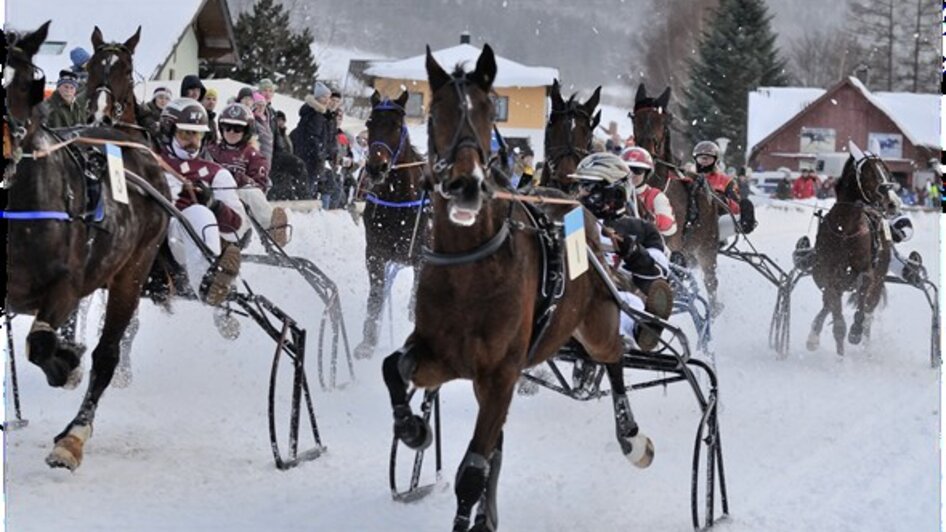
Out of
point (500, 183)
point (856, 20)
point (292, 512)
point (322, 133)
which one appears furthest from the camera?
point (322, 133)

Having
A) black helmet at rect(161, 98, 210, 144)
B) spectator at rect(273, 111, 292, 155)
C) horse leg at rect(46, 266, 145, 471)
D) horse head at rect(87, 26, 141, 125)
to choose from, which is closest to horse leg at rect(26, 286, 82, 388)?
→ horse leg at rect(46, 266, 145, 471)

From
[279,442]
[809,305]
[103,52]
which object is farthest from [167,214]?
[809,305]

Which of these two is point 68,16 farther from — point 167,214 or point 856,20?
point 856,20

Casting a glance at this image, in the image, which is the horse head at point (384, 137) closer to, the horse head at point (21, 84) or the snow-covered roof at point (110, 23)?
the snow-covered roof at point (110, 23)

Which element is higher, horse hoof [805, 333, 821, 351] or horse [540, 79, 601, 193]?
horse [540, 79, 601, 193]

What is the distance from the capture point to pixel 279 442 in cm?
812

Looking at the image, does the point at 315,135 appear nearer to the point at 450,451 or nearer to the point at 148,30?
the point at 148,30

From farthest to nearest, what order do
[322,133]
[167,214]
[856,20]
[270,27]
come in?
[270,27] → [322,133] → [856,20] → [167,214]

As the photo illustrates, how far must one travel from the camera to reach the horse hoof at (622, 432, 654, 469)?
704cm

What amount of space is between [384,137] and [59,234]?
16.8ft

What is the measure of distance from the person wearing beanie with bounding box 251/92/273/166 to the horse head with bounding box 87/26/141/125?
3.11 m

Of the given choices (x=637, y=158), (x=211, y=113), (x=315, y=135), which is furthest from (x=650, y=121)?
(x=211, y=113)

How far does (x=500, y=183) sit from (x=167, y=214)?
242cm

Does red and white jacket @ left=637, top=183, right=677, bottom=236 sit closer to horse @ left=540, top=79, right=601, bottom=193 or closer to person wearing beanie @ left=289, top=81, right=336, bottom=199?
horse @ left=540, top=79, right=601, bottom=193
